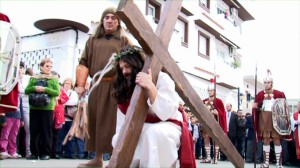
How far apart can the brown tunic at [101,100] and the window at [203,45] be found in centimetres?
1549

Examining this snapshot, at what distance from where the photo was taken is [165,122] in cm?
286

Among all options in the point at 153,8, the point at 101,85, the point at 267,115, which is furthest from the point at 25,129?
the point at 153,8

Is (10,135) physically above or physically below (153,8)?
below

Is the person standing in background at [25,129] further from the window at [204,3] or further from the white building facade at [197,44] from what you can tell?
the window at [204,3]

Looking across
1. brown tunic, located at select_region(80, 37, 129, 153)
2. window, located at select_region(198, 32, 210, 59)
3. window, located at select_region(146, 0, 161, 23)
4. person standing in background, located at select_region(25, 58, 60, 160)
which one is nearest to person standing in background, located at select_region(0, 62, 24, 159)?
person standing in background, located at select_region(25, 58, 60, 160)

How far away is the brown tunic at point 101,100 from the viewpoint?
150 inches

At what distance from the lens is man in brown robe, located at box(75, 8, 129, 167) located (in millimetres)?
3809

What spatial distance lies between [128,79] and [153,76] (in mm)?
303

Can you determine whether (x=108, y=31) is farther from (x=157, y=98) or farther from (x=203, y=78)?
(x=203, y=78)

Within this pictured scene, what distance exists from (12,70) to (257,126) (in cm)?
565

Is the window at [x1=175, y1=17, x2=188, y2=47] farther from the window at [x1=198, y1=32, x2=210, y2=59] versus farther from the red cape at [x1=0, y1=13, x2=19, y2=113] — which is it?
the red cape at [x1=0, y1=13, x2=19, y2=113]

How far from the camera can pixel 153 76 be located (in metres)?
2.61

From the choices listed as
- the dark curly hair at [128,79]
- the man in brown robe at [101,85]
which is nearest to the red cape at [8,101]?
the man in brown robe at [101,85]

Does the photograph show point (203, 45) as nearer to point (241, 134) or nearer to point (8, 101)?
point (241, 134)
